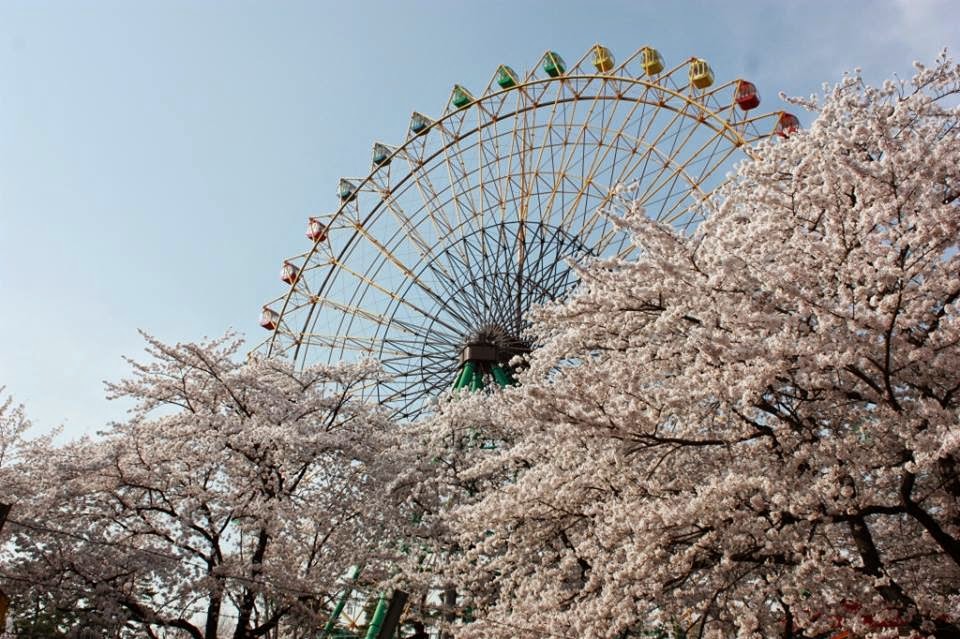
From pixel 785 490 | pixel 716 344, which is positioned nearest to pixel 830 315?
pixel 716 344

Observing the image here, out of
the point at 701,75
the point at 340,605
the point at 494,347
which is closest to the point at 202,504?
the point at 340,605

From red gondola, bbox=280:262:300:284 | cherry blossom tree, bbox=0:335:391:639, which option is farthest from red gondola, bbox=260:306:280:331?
cherry blossom tree, bbox=0:335:391:639

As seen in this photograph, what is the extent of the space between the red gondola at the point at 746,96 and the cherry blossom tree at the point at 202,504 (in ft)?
36.5

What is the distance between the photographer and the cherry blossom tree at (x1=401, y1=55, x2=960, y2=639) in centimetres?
729

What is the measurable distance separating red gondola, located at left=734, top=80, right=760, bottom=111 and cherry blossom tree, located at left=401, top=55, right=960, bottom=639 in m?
9.14

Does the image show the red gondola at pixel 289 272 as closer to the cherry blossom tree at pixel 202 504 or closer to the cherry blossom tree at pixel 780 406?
the cherry blossom tree at pixel 202 504

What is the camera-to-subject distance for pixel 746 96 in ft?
61.3

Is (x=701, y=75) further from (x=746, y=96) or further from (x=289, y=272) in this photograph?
(x=289, y=272)

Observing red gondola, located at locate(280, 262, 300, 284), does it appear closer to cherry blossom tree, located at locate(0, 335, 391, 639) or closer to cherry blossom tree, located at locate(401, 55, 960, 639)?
cherry blossom tree, located at locate(0, 335, 391, 639)

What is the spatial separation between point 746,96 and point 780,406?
12165 mm

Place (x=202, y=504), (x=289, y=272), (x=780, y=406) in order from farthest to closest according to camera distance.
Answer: (x=289, y=272)
(x=202, y=504)
(x=780, y=406)

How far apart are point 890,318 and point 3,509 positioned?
25.0 feet

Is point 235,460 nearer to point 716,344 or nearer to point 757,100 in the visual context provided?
point 716,344

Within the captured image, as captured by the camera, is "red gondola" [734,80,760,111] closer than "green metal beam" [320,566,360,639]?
No
